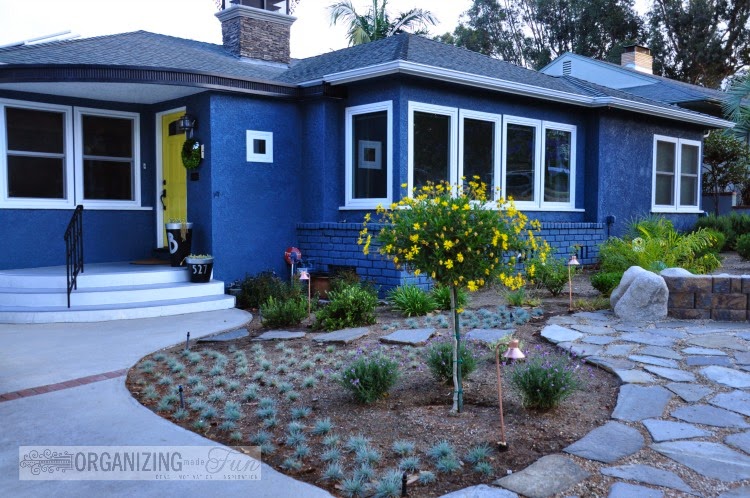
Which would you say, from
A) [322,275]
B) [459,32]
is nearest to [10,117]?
[322,275]

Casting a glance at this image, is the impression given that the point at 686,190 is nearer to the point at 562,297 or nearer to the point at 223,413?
the point at 562,297

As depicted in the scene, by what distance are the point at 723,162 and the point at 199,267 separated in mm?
13728

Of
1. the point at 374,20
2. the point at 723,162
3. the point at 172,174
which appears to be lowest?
the point at 172,174

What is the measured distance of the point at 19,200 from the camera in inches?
341

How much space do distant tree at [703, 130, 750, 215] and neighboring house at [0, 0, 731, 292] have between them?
6.52 m

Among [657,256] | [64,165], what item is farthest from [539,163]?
[64,165]

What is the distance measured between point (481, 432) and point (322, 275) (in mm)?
5583

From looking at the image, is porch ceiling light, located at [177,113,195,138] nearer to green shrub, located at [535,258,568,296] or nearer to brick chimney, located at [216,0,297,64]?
brick chimney, located at [216,0,297,64]

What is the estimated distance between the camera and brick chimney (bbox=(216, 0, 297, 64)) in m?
11.3

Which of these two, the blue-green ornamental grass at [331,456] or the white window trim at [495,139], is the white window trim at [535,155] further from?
the blue-green ornamental grass at [331,456]

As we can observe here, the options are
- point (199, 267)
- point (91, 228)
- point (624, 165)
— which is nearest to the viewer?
point (199, 267)

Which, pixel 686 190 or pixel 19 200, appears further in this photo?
pixel 686 190

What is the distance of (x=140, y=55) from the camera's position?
8984 mm

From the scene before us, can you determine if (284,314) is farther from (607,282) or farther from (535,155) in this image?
(535,155)
